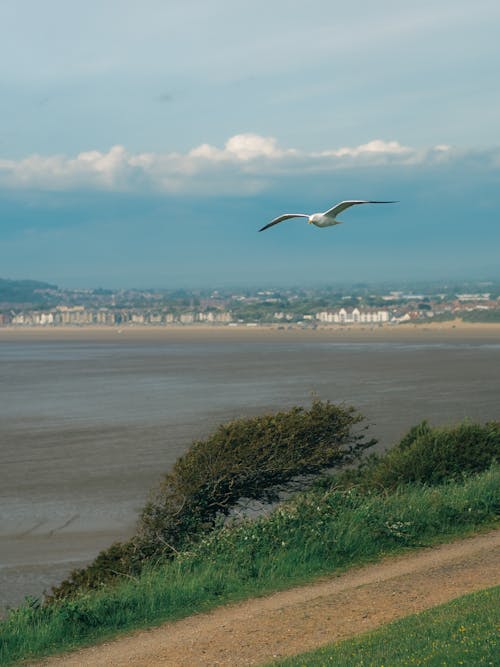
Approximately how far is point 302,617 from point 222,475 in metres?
5.52

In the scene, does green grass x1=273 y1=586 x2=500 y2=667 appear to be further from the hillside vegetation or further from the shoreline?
the shoreline

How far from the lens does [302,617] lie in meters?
10.5

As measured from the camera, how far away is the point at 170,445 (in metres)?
30.5

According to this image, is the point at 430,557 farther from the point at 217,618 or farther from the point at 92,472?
the point at 92,472

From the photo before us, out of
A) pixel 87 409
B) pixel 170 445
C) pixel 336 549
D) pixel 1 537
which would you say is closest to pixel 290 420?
pixel 336 549

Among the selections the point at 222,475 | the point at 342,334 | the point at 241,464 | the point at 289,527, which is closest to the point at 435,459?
the point at 241,464

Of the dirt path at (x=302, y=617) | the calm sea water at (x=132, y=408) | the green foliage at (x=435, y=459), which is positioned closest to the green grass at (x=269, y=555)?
the dirt path at (x=302, y=617)

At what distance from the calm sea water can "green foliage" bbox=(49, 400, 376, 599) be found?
6.95 feet

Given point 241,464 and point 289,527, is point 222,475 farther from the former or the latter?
→ point 289,527

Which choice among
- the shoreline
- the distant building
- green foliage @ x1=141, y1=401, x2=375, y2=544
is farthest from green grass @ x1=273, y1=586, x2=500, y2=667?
the distant building

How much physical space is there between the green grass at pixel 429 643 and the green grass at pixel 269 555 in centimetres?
267

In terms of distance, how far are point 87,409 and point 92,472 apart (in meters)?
15.9

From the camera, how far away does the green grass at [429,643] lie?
8062mm

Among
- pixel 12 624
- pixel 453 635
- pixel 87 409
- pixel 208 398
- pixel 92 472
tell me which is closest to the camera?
pixel 453 635
